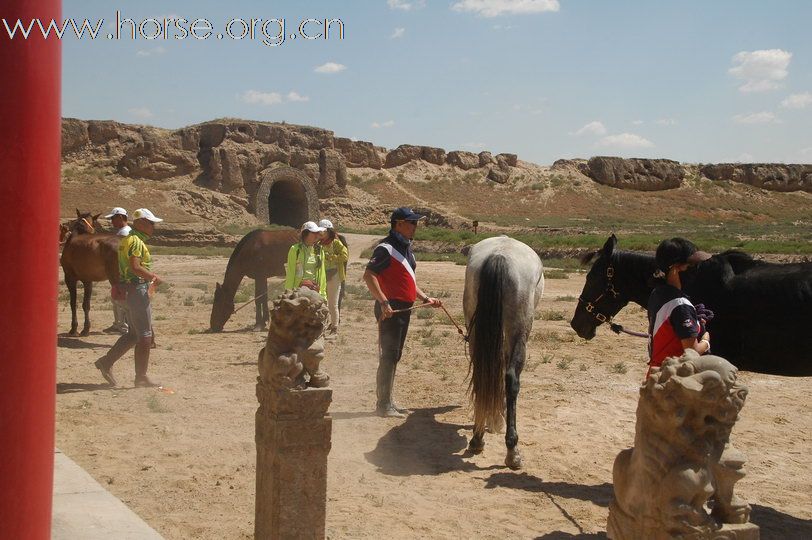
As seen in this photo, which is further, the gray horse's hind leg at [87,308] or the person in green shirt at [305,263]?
the gray horse's hind leg at [87,308]

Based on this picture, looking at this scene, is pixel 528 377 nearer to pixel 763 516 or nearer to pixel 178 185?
pixel 763 516

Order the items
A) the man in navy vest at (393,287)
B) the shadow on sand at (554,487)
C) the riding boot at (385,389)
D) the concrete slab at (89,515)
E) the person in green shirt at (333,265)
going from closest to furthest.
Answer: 1. the concrete slab at (89,515)
2. the shadow on sand at (554,487)
3. the man in navy vest at (393,287)
4. the riding boot at (385,389)
5. the person in green shirt at (333,265)

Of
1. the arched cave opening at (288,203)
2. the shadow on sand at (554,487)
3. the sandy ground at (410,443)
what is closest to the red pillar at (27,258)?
the sandy ground at (410,443)

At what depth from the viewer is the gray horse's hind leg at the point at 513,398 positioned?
6.21 m

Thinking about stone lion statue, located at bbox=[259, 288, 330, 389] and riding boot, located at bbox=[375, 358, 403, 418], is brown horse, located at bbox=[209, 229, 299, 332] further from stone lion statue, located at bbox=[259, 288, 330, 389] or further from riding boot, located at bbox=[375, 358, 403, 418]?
stone lion statue, located at bbox=[259, 288, 330, 389]

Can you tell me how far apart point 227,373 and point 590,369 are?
14.7 feet

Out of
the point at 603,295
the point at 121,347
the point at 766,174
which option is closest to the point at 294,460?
the point at 603,295

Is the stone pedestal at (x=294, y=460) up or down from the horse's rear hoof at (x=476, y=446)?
up

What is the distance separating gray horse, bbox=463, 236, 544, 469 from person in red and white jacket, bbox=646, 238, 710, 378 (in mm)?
1775

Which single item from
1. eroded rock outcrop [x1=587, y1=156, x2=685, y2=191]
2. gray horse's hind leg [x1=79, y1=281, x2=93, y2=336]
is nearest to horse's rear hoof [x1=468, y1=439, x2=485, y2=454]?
gray horse's hind leg [x1=79, y1=281, x2=93, y2=336]

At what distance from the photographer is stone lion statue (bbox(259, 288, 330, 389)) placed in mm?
3914

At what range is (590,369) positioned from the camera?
996 cm

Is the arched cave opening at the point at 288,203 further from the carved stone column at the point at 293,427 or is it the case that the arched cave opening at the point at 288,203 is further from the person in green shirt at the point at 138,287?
the carved stone column at the point at 293,427

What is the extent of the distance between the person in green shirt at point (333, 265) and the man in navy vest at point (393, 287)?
407 centimetres
